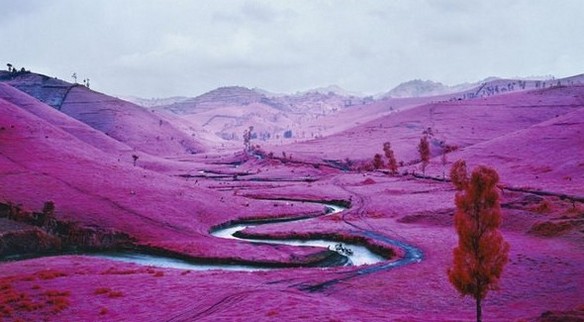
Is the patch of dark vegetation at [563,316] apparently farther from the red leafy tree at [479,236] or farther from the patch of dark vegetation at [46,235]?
the patch of dark vegetation at [46,235]

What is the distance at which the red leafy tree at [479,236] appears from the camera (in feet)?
103

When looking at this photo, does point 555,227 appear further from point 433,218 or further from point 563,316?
point 563,316

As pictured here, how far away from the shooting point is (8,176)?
76.7m

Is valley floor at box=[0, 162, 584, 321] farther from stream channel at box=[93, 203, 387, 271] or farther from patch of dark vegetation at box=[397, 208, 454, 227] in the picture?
patch of dark vegetation at box=[397, 208, 454, 227]

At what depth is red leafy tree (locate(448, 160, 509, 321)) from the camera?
103 ft

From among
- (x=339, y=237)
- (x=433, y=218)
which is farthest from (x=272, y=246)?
(x=433, y=218)

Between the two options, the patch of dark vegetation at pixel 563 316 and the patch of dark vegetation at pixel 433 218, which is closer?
the patch of dark vegetation at pixel 563 316

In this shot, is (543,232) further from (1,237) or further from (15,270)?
(1,237)

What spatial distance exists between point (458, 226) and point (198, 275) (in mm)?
28846

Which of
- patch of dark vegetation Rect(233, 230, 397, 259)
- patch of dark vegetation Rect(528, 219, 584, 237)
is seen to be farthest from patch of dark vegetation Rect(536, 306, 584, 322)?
patch of dark vegetation Rect(528, 219, 584, 237)

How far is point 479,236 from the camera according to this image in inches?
1248

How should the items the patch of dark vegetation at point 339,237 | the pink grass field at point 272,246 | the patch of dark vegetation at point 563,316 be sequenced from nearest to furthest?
1. the patch of dark vegetation at point 563,316
2. the pink grass field at point 272,246
3. the patch of dark vegetation at point 339,237

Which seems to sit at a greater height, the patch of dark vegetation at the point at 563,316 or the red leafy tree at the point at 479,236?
the red leafy tree at the point at 479,236

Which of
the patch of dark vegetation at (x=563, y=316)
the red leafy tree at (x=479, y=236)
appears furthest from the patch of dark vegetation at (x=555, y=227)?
the red leafy tree at (x=479, y=236)
